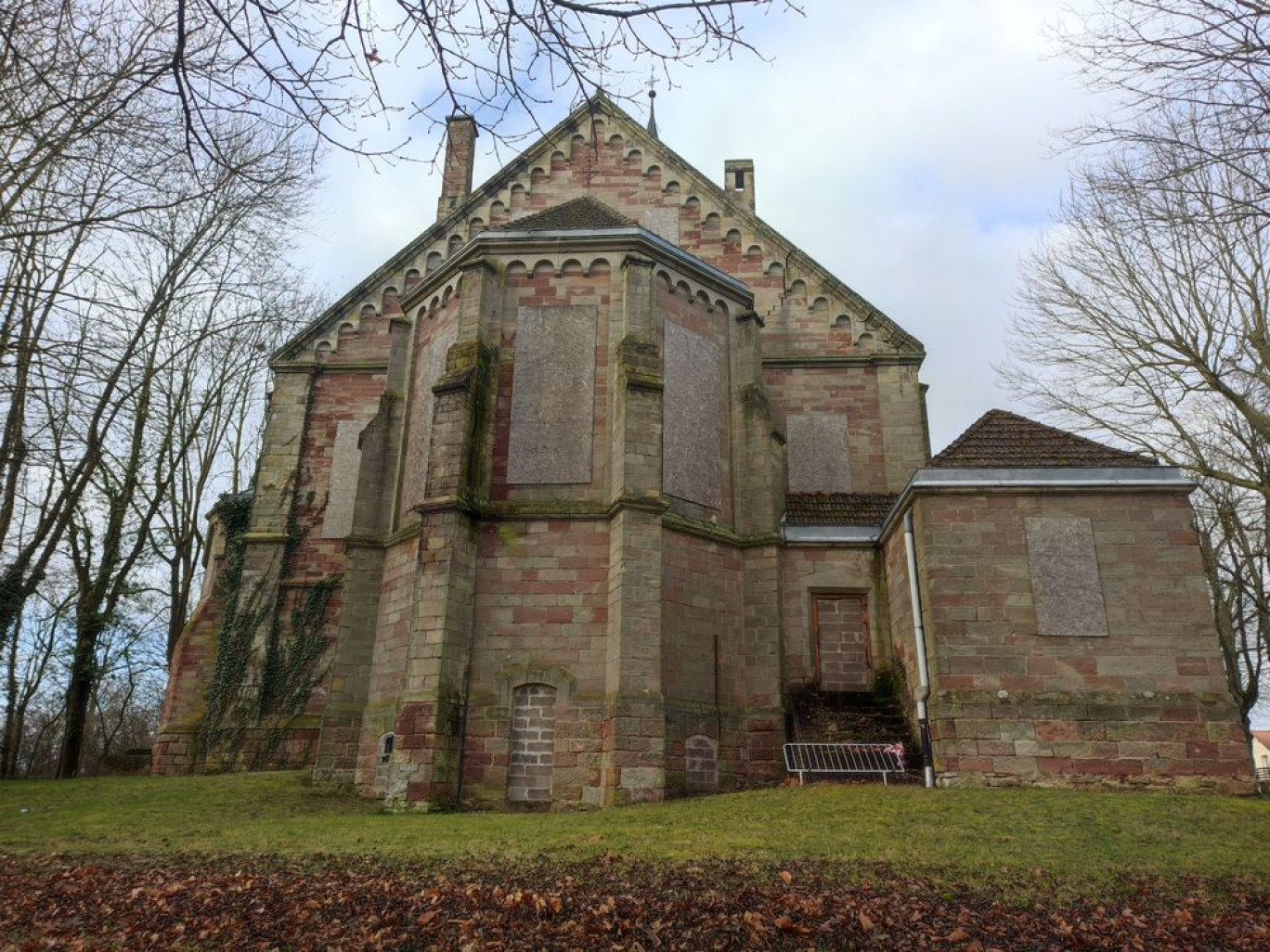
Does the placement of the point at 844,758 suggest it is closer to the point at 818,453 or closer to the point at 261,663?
the point at 818,453

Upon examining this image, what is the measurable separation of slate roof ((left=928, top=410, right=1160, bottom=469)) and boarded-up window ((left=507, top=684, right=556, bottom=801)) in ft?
22.7

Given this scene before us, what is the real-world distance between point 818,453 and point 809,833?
11234 millimetres

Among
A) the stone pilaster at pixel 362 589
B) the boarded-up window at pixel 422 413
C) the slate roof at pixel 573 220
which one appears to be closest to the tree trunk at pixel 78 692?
the stone pilaster at pixel 362 589

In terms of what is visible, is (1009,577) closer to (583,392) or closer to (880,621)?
(880,621)

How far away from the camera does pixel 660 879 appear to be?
7461mm

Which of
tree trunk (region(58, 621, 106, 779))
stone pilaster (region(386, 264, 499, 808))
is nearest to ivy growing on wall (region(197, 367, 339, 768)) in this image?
tree trunk (region(58, 621, 106, 779))

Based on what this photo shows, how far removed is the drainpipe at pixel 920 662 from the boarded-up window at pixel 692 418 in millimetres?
3442

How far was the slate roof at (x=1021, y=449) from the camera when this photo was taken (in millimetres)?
13469

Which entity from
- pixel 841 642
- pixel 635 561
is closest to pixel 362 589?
pixel 635 561

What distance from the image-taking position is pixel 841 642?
16.1m

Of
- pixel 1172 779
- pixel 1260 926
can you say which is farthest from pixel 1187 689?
pixel 1260 926

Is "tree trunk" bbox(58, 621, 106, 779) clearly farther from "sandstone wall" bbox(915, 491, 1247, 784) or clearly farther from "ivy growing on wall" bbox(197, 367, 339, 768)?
"sandstone wall" bbox(915, 491, 1247, 784)

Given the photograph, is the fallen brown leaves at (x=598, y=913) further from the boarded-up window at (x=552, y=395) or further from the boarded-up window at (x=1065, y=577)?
the boarded-up window at (x=552, y=395)

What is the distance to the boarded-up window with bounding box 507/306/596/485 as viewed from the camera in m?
14.7
